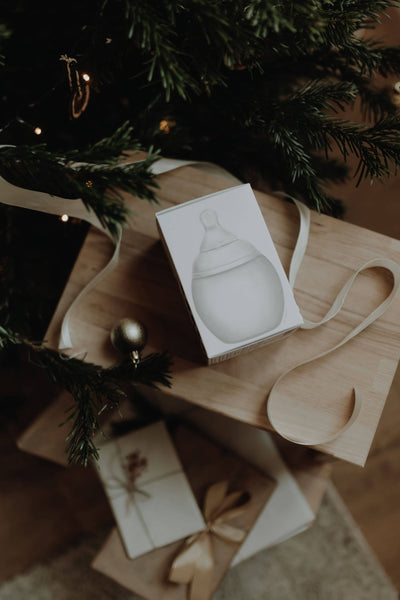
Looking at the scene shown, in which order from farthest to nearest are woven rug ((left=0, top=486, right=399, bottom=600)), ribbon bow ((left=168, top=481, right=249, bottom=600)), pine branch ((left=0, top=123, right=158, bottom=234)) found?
woven rug ((left=0, top=486, right=399, bottom=600))
ribbon bow ((left=168, top=481, right=249, bottom=600))
pine branch ((left=0, top=123, right=158, bottom=234))

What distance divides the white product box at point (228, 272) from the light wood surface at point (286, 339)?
0.07 metres

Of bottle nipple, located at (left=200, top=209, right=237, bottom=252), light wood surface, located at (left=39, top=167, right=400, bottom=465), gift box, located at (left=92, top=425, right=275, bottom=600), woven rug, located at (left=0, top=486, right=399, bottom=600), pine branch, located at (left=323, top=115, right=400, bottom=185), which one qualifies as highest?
pine branch, located at (left=323, top=115, right=400, bottom=185)

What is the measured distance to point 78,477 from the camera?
1.13 metres

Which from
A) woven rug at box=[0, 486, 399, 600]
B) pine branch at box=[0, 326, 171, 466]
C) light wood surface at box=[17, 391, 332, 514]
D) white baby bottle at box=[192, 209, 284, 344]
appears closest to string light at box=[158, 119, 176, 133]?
white baby bottle at box=[192, 209, 284, 344]

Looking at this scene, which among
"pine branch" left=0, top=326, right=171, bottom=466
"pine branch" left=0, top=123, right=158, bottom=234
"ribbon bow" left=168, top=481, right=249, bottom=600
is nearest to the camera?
"pine branch" left=0, top=123, right=158, bottom=234

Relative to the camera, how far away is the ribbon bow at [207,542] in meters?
0.86

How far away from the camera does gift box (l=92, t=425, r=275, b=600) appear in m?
0.87

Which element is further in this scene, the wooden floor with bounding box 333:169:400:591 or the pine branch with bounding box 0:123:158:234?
→ the wooden floor with bounding box 333:169:400:591

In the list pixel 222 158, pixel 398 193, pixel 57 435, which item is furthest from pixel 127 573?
pixel 398 193

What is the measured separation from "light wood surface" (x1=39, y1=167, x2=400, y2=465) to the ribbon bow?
35cm

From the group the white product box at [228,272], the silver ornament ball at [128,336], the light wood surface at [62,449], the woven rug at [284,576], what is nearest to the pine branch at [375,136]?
the white product box at [228,272]

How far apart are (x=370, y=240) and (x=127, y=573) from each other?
2.41ft

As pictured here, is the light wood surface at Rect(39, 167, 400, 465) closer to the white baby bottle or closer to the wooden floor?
the white baby bottle

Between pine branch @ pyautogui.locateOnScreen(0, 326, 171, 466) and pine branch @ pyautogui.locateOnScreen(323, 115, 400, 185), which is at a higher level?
pine branch @ pyautogui.locateOnScreen(323, 115, 400, 185)
